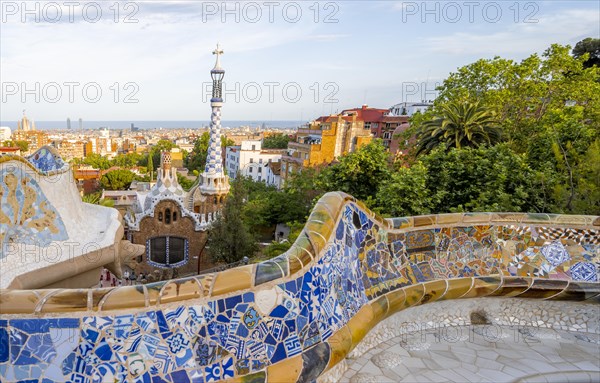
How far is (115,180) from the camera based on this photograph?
41469 mm

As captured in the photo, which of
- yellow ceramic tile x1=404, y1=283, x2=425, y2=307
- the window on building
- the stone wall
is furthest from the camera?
the window on building

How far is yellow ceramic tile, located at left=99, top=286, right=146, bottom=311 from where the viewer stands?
86.3 inches

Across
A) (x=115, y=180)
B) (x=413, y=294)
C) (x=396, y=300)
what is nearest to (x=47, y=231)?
(x=396, y=300)

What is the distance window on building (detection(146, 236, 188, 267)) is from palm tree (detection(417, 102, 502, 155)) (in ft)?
35.4

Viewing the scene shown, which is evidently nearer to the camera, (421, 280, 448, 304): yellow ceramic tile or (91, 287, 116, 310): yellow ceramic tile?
(91, 287, 116, 310): yellow ceramic tile

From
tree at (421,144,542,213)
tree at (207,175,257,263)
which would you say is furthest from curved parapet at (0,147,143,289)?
tree at (207,175,257,263)

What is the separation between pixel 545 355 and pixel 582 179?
3.99 metres

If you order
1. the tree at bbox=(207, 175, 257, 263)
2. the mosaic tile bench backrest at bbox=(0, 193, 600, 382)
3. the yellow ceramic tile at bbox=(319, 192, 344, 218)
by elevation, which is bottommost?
the tree at bbox=(207, 175, 257, 263)

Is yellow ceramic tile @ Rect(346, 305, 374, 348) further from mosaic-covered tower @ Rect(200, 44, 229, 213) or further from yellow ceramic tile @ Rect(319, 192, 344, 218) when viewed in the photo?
mosaic-covered tower @ Rect(200, 44, 229, 213)

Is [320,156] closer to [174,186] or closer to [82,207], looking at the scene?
[174,186]

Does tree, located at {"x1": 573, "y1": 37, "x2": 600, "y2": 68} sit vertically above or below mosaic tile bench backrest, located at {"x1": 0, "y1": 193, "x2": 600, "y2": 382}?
above

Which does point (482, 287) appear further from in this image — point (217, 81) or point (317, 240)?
point (217, 81)

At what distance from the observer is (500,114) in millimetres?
12664

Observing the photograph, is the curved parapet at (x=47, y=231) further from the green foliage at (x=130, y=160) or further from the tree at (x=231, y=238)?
the green foliage at (x=130, y=160)
